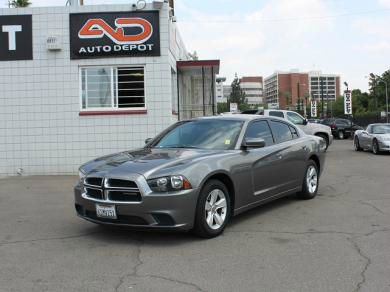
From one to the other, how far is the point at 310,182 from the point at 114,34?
7484mm

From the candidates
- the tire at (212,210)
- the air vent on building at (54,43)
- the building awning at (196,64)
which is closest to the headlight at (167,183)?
the tire at (212,210)

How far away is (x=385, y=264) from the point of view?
5312mm

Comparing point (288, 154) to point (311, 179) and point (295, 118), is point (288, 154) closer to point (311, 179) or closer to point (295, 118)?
point (311, 179)

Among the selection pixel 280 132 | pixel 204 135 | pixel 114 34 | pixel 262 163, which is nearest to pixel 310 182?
pixel 280 132

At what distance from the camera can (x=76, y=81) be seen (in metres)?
14.3

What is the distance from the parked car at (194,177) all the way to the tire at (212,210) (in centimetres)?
1

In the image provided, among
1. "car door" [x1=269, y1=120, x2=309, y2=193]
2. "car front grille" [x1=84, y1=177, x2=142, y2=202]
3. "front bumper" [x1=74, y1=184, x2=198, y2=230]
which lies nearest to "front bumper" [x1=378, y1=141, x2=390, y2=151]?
"car door" [x1=269, y1=120, x2=309, y2=193]

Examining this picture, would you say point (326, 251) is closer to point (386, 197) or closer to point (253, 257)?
point (253, 257)

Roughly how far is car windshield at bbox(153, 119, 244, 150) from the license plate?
5.38ft

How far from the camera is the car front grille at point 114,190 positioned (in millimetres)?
6086

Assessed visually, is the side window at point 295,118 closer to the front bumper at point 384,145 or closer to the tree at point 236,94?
the front bumper at point 384,145

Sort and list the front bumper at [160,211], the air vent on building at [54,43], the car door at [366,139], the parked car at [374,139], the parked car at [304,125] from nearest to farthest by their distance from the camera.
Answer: the front bumper at [160,211] → the air vent on building at [54,43] → the parked car at [374,139] → the car door at [366,139] → the parked car at [304,125]

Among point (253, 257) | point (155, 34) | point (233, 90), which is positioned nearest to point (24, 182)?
point (155, 34)

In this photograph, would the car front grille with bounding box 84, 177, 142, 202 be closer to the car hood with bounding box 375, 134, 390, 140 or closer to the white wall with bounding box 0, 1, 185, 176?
the white wall with bounding box 0, 1, 185, 176
